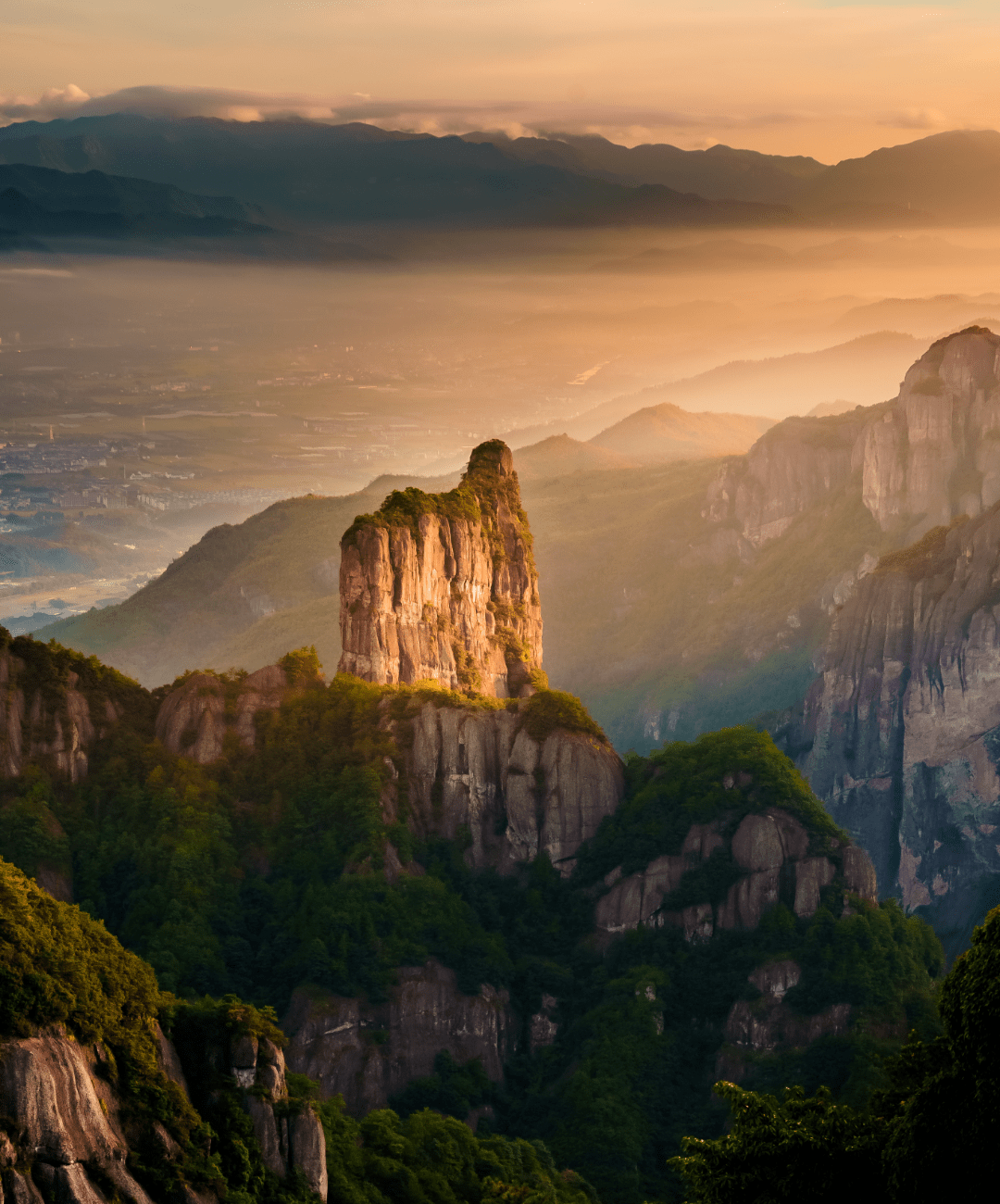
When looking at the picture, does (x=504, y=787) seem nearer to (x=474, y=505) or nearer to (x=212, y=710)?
(x=212, y=710)

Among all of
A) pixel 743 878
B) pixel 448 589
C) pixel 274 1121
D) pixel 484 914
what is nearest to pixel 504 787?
pixel 484 914

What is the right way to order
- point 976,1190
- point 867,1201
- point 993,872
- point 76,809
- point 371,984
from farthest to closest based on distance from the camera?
point 993,872 < point 76,809 < point 371,984 < point 867,1201 < point 976,1190

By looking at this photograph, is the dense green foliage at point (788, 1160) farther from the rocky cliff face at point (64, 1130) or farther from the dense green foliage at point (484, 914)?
the dense green foliage at point (484, 914)

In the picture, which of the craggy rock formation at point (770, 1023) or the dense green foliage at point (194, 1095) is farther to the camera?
the craggy rock formation at point (770, 1023)

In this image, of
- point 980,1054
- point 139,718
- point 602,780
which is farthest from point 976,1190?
point 139,718

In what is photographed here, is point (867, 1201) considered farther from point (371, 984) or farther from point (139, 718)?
point (139, 718)

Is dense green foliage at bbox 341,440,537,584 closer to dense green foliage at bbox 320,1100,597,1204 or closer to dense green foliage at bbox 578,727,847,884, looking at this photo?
dense green foliage at bbox 578,727,847,884

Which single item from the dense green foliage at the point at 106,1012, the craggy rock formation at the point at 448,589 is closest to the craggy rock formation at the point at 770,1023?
the craggy rock formation at the point at 448,589
